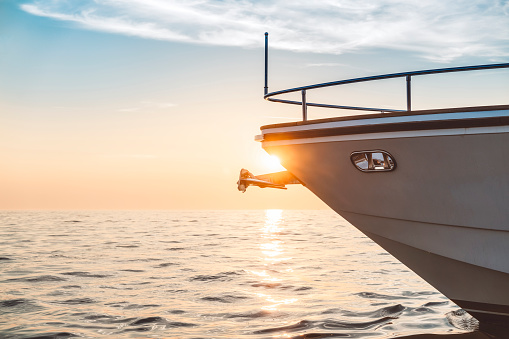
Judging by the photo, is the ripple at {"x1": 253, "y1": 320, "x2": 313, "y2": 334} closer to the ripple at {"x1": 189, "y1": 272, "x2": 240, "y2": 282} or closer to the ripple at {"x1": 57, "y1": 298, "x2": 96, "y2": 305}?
the ripple at {"x1": 57, "y1": 298, "x2": 96, "y2": 305}

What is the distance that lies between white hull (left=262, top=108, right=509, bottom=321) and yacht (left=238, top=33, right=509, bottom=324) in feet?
0.03

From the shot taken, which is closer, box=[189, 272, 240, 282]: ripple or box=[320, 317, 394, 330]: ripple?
box=[320, 317, 394, 330]: ripple

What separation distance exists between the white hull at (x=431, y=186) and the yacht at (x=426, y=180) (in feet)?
0.03

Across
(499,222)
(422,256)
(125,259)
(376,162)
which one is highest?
(376,162)

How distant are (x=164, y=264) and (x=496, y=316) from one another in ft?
32.7

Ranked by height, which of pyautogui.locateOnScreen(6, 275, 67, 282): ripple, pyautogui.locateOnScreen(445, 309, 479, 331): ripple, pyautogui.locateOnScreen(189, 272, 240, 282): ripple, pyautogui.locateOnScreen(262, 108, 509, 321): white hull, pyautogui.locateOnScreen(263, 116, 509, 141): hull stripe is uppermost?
pyautogui.locateOnScreen(263, 116, 509, 141): hull stripe

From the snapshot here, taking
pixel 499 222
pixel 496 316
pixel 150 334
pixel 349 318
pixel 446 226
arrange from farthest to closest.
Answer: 1. pixel 349 318
2. pixel 150 334
3. pixel 496 316
4. pixel 446 226
5. pixel 499 222

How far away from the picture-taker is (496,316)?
6.37 m

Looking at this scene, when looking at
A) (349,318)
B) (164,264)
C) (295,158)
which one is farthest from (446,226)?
(164,264)

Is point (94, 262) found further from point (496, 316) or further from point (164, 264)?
point (496, 316)

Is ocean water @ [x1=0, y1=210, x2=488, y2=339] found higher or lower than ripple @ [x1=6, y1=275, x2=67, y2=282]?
lower

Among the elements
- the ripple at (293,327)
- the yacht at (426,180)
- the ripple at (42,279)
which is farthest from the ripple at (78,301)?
the yacht at (426,180)

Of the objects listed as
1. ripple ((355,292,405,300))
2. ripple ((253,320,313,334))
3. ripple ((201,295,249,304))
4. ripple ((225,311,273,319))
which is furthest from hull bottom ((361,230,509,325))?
ripple ((201,295,249,304))

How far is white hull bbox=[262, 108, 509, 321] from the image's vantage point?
17.8 feet
